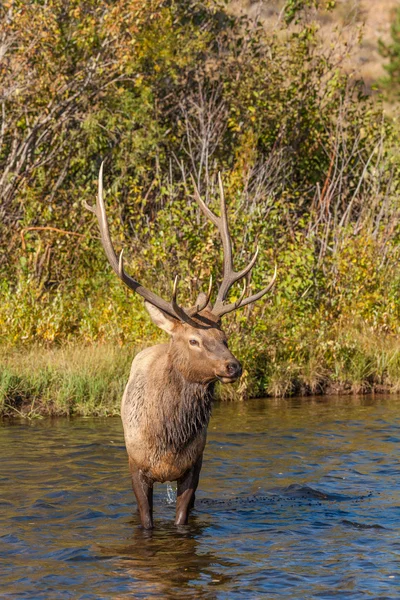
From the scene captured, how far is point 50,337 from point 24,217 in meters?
2.56

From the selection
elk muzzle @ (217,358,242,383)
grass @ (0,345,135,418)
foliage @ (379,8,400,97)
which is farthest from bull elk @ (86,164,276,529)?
foliage @ (379,8,400,97)

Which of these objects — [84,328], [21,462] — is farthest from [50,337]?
[21,462]

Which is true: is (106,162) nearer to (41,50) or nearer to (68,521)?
(41,50)

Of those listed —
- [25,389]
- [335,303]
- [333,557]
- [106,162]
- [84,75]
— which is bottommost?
[333,557]

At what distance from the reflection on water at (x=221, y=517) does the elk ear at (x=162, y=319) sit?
1412 mm

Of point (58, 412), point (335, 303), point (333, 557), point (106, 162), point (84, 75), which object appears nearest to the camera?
point (333, 557)

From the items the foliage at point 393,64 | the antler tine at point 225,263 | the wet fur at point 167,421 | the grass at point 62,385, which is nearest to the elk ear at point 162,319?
the wet fur at point 167,421

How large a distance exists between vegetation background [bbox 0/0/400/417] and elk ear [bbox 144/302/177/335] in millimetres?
4305

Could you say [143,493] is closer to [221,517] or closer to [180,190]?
[221,517]

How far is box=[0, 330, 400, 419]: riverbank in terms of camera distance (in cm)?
1112

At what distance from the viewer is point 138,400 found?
275 inches

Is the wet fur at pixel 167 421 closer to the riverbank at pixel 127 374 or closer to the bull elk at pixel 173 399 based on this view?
the bull elk at pixel 173 399

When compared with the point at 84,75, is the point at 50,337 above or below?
below

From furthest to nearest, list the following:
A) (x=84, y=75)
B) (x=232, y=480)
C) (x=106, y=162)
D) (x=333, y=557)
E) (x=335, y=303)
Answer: (x=106, y=162)
(x=84, y=75)
(x=335, y=303)
(x=232, y=480)
(x=333, y=557)
